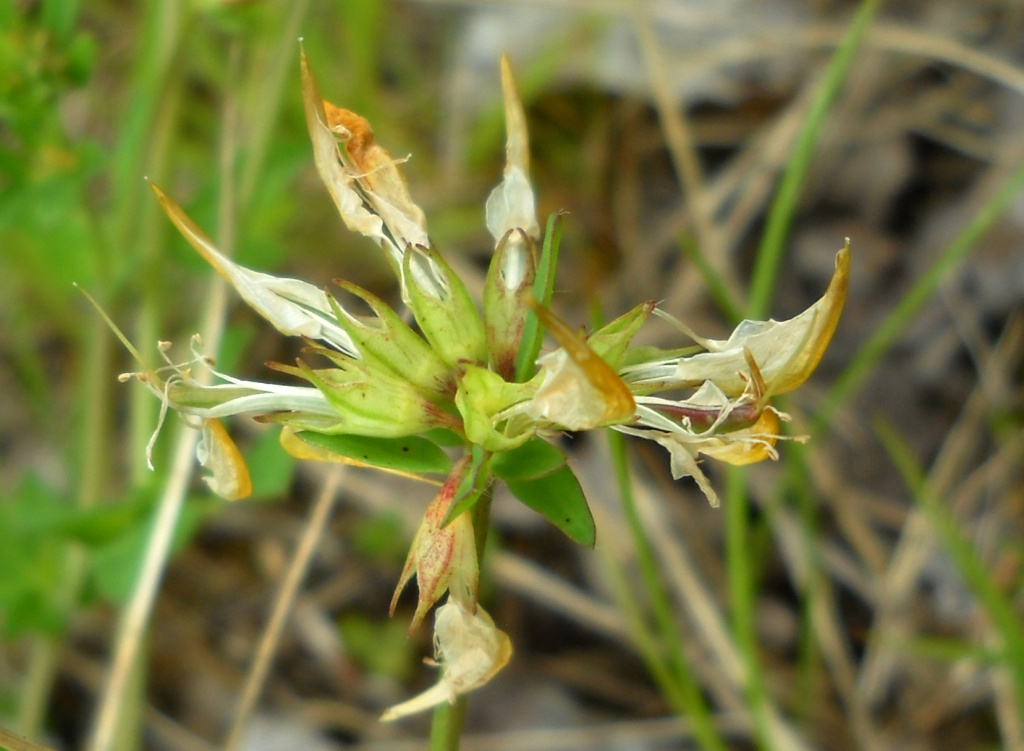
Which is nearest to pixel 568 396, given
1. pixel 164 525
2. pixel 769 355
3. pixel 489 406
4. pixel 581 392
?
pixel 581 392

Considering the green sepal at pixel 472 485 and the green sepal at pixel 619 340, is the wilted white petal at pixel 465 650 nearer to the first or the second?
the green sepal at pixel 472 485

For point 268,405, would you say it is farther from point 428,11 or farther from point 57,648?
point 428,11

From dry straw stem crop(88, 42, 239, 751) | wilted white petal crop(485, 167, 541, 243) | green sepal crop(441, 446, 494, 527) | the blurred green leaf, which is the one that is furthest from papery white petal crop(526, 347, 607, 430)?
the blurred green leaf

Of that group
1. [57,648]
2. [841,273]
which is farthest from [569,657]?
[841,273]

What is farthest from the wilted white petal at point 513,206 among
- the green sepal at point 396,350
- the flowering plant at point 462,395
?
the green sepal at point 396,350

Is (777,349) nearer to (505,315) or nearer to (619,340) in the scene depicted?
(619,340)

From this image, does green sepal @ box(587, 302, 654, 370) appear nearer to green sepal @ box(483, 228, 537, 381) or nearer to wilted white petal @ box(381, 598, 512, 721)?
green sepal @ box(483, 228, 537, 381)
